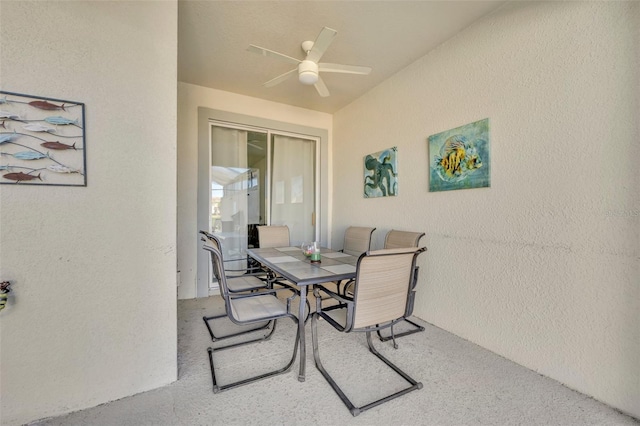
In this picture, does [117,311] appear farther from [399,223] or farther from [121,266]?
[399,223]

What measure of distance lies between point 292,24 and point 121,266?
226 cm

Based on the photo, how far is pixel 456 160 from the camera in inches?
93.4

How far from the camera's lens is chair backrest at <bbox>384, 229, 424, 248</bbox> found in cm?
251

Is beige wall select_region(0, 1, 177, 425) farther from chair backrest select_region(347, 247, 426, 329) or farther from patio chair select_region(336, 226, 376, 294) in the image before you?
patio chair select_region(336, 226, 376, 294)

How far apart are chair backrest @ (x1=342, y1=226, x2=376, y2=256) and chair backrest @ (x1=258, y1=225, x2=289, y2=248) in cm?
80

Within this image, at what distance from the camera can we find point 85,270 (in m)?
1.48

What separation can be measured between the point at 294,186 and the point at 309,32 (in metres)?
2.20

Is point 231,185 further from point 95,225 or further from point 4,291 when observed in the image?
point 4,291

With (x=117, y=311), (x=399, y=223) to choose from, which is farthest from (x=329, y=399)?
(x=399, y=223)

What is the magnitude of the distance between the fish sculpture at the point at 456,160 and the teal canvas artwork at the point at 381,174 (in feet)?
1.94

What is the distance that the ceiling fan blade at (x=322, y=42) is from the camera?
1.73 m

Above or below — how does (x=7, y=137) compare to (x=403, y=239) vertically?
above

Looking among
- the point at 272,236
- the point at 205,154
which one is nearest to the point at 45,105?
the point at 205,154

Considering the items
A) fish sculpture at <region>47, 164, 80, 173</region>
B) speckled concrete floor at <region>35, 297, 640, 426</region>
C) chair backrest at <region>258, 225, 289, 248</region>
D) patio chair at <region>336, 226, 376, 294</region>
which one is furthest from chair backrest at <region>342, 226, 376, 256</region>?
fish sculpture at <region>47, 164, 80, 173</region>
